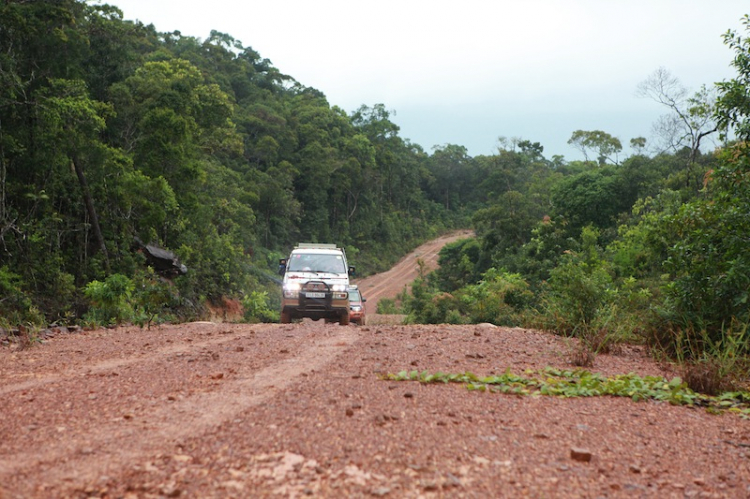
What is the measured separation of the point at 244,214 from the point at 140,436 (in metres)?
36.6

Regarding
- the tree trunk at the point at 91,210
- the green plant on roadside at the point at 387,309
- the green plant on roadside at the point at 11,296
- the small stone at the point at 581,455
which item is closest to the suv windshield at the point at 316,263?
the green plant on roadside at the point at 11,296

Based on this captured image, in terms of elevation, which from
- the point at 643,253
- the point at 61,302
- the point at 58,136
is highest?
the point at 58,136

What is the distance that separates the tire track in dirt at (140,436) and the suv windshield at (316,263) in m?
8.82

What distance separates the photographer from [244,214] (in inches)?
1559

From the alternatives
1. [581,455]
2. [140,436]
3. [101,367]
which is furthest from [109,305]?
[581,455]

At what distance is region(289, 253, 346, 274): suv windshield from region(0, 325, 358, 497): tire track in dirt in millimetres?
8819

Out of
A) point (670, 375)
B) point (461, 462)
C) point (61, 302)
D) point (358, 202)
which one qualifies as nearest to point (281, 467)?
point (461, 462)

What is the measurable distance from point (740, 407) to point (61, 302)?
60.4 feet

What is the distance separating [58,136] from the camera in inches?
734

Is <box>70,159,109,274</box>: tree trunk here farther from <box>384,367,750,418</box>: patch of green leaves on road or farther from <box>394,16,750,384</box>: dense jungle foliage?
<box>384,367,750,418</box>: patch of green leaves on road

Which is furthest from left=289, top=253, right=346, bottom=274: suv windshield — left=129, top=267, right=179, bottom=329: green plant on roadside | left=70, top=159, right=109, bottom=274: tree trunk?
left=70, top=159, right=109, bottom=274: tree trunk

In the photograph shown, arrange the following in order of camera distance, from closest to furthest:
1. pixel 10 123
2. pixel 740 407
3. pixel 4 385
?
pixel 740 407 → pixel 4 385 → pixel 10 123

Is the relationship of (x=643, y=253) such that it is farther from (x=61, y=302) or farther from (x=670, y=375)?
(x=61, y=302)

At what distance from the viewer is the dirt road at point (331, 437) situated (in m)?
3.08
